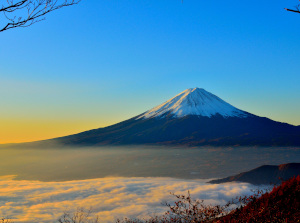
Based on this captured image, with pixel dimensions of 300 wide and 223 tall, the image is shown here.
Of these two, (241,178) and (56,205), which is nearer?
(56,205)

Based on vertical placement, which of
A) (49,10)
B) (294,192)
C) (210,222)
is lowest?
(210,222)

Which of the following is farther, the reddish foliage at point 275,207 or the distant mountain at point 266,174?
the distant mountain at point 266,174

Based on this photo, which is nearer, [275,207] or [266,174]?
[275,207]

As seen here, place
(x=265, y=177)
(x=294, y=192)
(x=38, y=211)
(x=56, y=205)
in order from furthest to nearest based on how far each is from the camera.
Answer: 1. (x=265, y=177)
2. (x=56, y=205)
3. (x=38, y=211)
4. (x=294, y=192)

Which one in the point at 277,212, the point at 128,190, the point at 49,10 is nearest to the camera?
the point at 49,10

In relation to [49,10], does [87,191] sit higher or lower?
lower

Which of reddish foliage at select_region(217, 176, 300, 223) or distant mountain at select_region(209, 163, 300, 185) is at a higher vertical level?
reddish foliage at select_region(217, 176, 300, 223)

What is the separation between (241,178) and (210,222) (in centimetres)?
13141

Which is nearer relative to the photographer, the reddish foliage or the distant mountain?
the reddish foliage

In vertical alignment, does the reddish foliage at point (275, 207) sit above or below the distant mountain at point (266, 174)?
above

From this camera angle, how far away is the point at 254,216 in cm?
1268

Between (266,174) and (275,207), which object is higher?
(275,207)

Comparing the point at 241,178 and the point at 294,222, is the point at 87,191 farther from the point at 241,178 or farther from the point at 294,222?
the point at 294,222

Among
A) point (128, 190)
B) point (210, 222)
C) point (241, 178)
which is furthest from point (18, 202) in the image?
point (210, 222)
